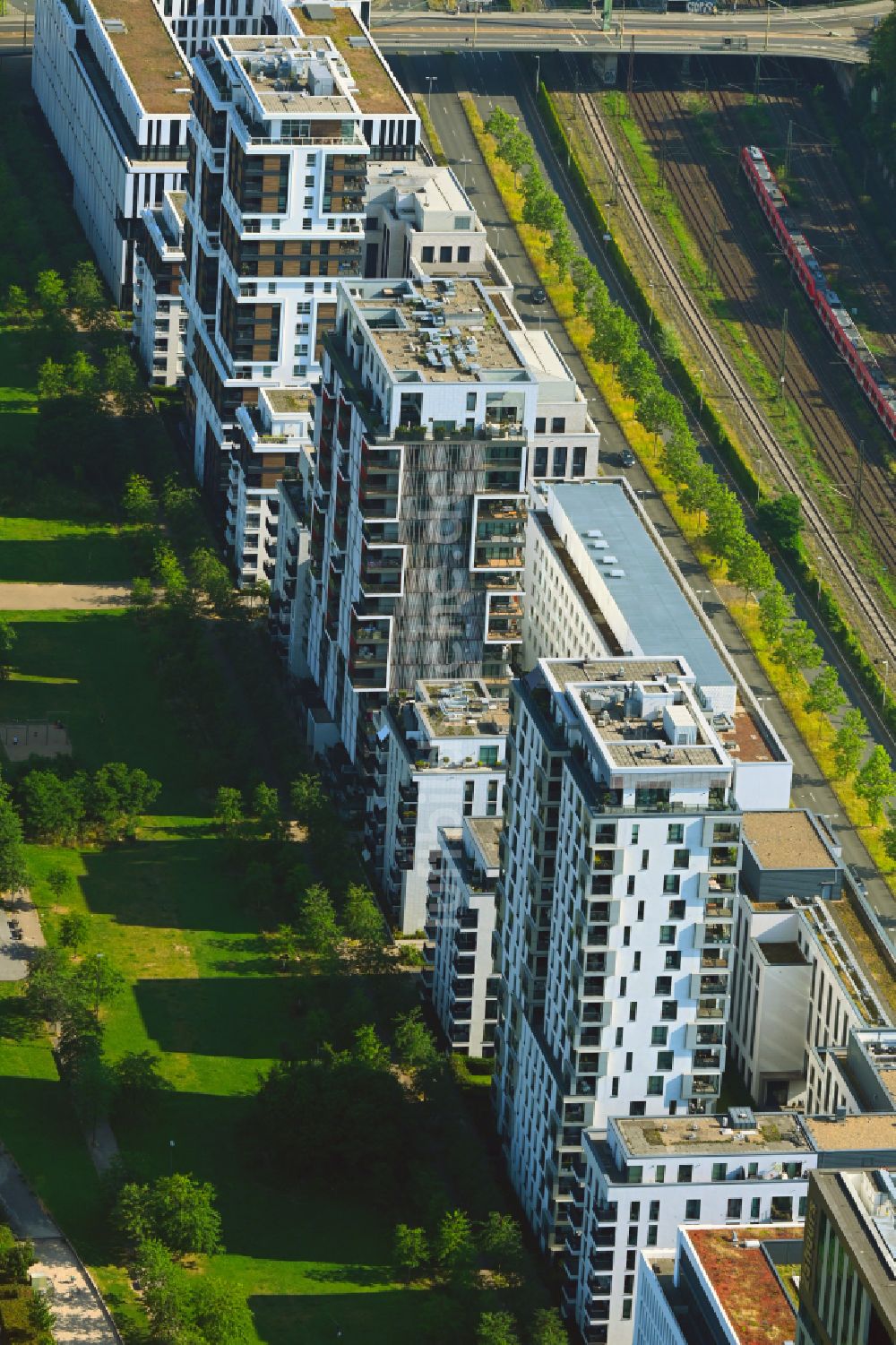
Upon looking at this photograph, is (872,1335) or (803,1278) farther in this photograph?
(803,1278)
